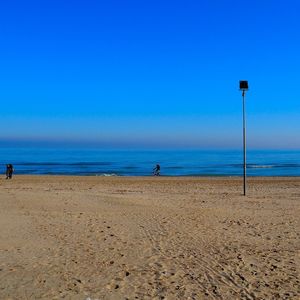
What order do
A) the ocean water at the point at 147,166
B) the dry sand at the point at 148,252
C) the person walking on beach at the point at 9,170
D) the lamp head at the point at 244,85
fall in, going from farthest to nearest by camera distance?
the ocean water at the point at 147,166 < the person walking on beach at the point at 9,170 < the lamp head at the point at 244,85 < the dry sand at the point at 148,252

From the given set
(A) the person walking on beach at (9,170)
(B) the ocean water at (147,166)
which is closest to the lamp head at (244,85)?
(A) the person walking on beach at (9,170)

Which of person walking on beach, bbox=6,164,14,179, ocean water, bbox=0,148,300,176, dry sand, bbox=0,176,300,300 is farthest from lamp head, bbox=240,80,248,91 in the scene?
ocean water, bbox=0,148,300,176

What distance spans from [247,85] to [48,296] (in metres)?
15.1

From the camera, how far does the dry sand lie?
616 cm

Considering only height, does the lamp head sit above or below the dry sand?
above

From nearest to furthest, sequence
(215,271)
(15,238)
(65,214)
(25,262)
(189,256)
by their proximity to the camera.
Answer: (215,271)
(25,262)
(189,256)
(15,238)
(65,214)

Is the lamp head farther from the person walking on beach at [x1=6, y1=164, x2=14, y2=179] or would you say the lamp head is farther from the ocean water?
the ocean water

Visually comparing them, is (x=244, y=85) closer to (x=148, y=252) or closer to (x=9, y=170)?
(x=148, y=252)

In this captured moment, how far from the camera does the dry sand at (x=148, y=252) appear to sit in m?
6.16

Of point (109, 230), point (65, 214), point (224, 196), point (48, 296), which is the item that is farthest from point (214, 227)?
point (224, 196)

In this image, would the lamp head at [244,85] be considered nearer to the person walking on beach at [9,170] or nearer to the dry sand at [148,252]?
the dry sand at [148,252]

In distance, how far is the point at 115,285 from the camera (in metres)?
6.32

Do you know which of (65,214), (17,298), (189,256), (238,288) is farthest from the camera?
(65,214)

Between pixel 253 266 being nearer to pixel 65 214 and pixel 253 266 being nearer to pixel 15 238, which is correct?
pixel 15 238
